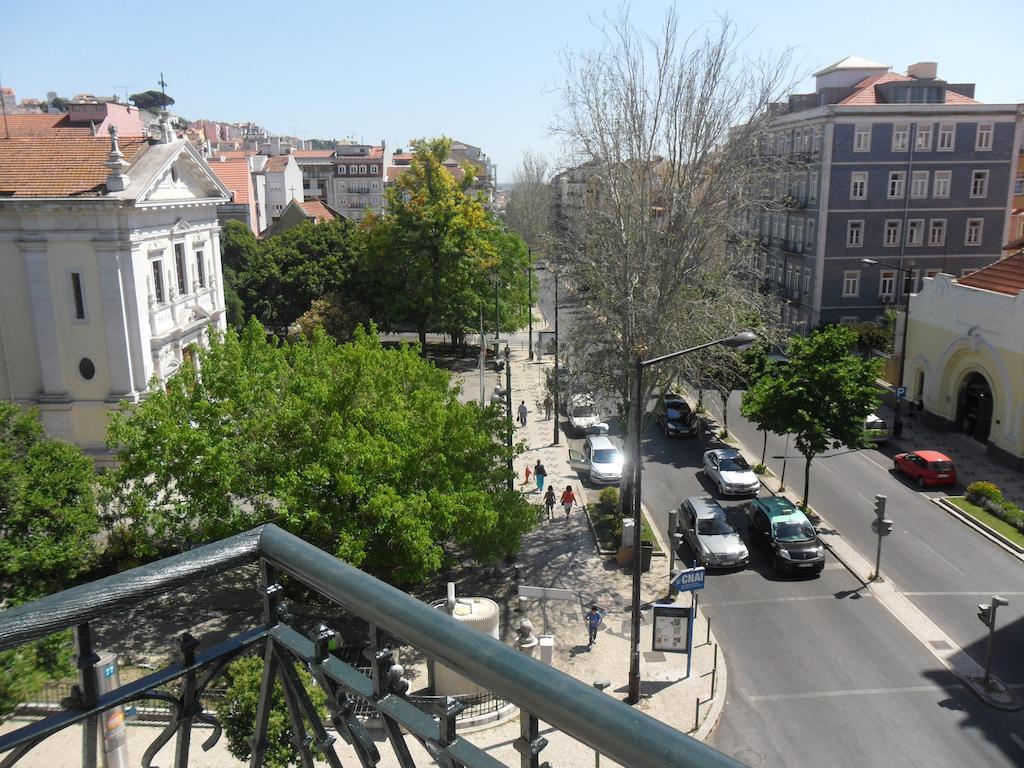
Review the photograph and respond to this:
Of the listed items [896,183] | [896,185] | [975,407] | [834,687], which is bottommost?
[834,687]

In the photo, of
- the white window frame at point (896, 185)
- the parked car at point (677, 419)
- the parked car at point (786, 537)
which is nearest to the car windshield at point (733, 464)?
the parked car at point (786, 537)

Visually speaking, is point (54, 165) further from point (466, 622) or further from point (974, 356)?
point (974, 356)

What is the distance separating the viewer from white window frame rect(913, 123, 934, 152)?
43.3 meters

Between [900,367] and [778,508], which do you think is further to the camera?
[900,367]

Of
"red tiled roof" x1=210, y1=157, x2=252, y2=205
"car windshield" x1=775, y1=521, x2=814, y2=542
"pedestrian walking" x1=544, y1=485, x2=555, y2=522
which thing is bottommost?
"pedestrian walking" x1=544, y1=485, x2=555, y2=522

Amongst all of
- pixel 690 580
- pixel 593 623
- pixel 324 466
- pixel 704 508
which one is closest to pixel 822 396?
pixel 704 508

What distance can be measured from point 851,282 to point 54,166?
37.8 metres

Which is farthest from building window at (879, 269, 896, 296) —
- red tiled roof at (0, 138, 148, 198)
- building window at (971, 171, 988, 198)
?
red tiled roof at (0, 138, 148, 198)

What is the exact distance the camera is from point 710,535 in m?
23.0

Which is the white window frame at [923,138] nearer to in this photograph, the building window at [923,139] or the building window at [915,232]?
the building window at [923,139]

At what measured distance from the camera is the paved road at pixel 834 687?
48.4 ft

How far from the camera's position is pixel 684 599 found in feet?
67.6

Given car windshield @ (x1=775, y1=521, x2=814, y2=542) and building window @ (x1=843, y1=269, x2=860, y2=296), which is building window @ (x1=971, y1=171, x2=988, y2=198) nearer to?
building window @ (x1=843, y1=269, x2=860, y2=296)

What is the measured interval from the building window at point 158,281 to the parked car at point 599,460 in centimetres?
1681
